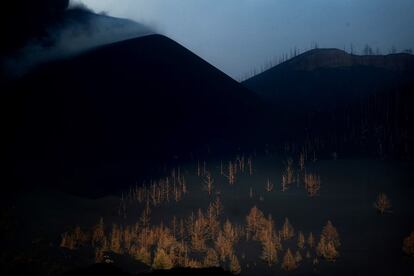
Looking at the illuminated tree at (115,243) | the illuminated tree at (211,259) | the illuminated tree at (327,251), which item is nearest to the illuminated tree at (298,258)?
the illuminated tree at (327,251)

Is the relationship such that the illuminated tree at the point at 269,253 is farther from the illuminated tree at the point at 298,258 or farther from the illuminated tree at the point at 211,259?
the illuminated tree at the point at 211,259

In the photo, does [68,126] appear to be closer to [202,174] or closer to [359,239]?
[202,174]

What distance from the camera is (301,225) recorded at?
11562 cm

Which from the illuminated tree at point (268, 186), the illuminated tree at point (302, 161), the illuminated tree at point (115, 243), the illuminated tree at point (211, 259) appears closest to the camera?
the illuminated tree at point (211, 259)

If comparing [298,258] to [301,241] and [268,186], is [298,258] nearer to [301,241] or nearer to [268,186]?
[301,241]

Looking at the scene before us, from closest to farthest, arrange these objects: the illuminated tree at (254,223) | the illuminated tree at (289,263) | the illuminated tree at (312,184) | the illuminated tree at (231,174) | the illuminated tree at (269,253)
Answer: the illuminated tree at (289,263) < the illuminated tree at (269,253) < the illuminated tree at (254,223) < the illuminated tree at (312,184) < the illuminated tree at (231,174)

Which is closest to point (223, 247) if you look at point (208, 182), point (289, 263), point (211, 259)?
point (211, 259)

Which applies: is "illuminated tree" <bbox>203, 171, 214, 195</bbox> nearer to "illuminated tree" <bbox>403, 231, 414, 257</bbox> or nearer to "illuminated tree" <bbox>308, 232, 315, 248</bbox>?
"illuminated tree" <bbox>308, 232, 315, 248</bbox>

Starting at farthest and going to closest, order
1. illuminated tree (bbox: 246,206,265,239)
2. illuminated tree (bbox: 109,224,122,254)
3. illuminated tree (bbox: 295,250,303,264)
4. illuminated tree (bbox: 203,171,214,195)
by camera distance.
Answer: illuminated tree (bbox: 203,171,214,195)
illuminated tree (bbox: 246,206,265,239)
illuminated tree (bbox: 109,224,122,254)
illuminated tree (bbox: 295,250,303,264)

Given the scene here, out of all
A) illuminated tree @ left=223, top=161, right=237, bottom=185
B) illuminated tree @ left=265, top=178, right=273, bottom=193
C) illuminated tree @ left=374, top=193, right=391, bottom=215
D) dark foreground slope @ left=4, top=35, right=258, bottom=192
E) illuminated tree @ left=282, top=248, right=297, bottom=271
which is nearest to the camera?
illuminated tree @ left=282, top=248, right=297, bottom=271

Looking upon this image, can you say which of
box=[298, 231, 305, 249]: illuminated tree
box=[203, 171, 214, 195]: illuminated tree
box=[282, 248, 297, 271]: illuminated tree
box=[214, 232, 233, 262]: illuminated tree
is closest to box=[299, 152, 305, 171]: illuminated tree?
box=[203, 171, 214, 195]: illuminated tree

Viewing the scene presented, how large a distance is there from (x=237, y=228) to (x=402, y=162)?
70.9 m

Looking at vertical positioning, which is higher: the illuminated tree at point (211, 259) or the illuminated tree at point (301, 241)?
the illuminated tree at point (301, 241)

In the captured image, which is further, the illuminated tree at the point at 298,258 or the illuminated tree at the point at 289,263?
the illuminated tree at the point at 298,258
